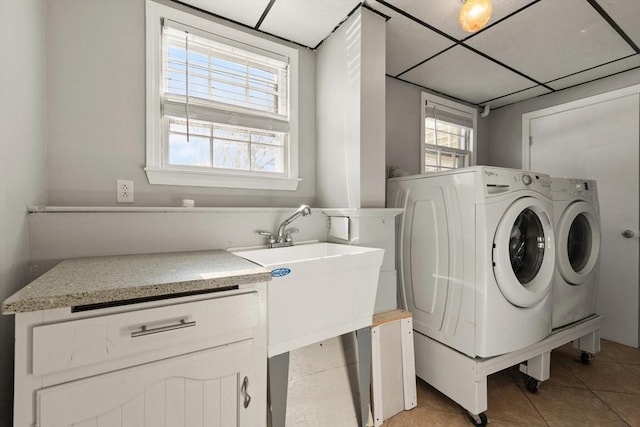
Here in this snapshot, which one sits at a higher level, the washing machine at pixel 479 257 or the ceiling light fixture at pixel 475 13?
the ceiling light fixture at pixel 475 13

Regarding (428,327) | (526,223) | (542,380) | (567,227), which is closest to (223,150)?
(428,327)

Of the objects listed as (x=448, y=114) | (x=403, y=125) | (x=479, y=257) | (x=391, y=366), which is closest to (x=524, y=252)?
(x=479, y=257)

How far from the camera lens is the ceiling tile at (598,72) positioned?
82.9 inches

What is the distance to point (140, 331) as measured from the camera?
74 cm

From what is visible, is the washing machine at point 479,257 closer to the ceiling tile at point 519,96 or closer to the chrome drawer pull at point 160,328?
the chrome drawer pull at point 160,328

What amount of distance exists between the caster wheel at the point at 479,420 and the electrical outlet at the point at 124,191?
2.08 metres

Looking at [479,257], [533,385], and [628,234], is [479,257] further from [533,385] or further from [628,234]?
[628,234]

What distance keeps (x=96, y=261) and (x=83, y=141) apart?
0.61m

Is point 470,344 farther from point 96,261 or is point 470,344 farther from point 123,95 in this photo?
point 123,95

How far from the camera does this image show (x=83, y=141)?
129 centimetres

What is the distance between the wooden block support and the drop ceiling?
69.4 inches

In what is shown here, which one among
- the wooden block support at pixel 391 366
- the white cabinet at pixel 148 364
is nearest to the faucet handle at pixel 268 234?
the white cabinet at pixel 148 364

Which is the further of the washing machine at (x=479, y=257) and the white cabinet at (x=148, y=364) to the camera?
the washing machine at (x=479, y=257)

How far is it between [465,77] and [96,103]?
2.67 m
